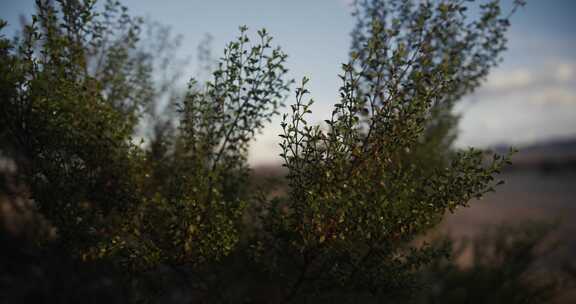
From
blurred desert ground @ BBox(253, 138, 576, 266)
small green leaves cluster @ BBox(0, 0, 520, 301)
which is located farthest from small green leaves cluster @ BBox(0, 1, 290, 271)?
blurred desert ground @ BBox(253, 138, 576, 266)

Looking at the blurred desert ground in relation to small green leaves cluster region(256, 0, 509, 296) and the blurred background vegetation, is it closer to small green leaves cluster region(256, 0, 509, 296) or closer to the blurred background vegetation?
the blurred background vegetation

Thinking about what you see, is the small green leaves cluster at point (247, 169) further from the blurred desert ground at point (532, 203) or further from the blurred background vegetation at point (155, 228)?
the blurred desert ground at point (532, 203)

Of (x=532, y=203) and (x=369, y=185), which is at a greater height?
(x=532, y=203)

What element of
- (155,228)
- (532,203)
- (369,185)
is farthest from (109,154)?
(532,203)

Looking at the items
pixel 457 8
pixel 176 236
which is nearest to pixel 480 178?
pixel 457 8

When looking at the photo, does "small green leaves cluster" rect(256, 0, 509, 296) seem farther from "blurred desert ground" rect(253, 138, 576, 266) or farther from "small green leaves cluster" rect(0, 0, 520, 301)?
"blurred desert ground" rect(253, 138, 576, 266)

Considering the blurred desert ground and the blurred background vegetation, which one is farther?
the blurred desert ground

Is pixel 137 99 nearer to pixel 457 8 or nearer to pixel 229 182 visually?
pixel 229 182

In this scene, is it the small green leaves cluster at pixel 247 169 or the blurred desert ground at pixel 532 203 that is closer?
the small green leaves cluster at pixel 247 169

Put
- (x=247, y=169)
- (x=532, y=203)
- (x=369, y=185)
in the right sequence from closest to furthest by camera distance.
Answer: (x=369, y=185) < (x=247, y=169) < (x=532, y=203)

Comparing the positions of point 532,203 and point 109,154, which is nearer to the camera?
point 109,154

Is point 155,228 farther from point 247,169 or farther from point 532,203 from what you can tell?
point 532,203

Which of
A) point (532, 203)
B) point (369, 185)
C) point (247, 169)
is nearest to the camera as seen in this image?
point (369, 185)

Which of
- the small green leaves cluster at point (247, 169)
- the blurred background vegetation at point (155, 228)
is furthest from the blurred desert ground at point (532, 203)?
the small green leaves cluster at point (247, 169)
